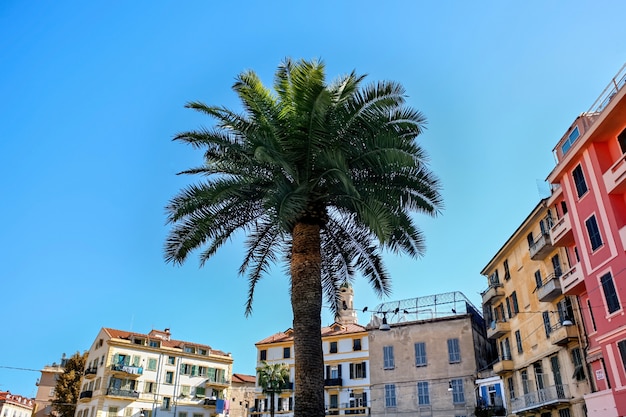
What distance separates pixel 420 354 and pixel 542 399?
1776 centimetres

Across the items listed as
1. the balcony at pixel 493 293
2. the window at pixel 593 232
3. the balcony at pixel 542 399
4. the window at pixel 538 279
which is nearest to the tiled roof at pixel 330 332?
the balcony at pixel 493 293

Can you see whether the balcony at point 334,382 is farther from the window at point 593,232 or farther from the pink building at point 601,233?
the window at point 593,232

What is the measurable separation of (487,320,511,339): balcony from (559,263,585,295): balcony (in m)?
12.3

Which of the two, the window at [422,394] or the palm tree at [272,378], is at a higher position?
the palm tree at [272,378]

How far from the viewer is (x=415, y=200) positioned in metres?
18.6

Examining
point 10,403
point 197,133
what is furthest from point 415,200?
point 10,403

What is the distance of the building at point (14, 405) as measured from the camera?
295 feet

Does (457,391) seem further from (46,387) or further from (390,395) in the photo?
(46,387)

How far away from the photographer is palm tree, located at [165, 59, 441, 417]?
15.1 meters

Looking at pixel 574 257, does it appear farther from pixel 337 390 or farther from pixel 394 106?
pixel 337 390

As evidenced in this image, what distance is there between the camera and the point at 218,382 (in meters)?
71.8

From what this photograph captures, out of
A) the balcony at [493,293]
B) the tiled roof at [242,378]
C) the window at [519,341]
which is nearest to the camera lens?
the window at [519,341]

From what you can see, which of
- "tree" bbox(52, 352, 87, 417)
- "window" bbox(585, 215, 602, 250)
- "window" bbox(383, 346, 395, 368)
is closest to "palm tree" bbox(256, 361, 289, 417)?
"window" bbox(383, 346, 395, 368)

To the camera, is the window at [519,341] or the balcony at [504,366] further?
the balcony at [504,366]
